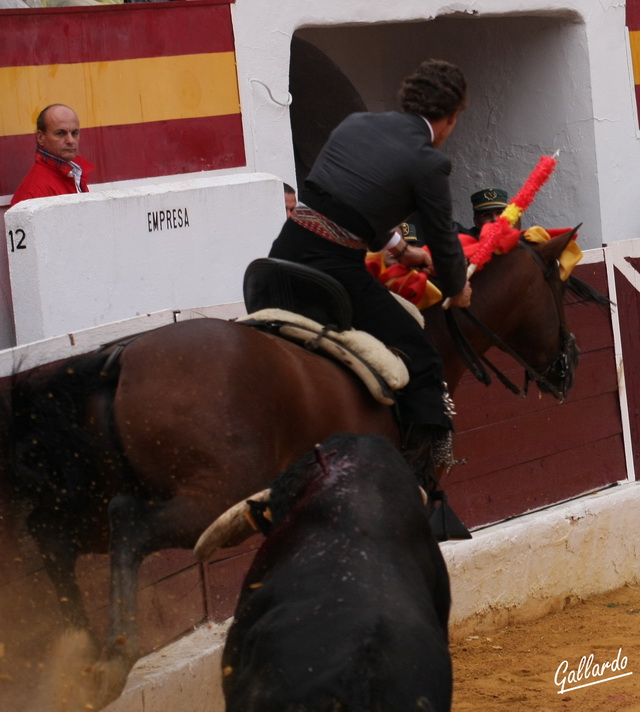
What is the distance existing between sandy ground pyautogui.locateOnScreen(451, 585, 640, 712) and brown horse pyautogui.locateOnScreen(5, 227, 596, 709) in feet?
5.46

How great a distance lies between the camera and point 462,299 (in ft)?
15.4

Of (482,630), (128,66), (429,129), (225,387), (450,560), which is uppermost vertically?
(128,66)

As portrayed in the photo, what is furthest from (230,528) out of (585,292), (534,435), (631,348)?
(631,348)

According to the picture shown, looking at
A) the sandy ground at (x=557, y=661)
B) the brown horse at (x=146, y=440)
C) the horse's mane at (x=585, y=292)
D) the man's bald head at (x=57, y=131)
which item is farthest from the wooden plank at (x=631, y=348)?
the brown horse at (x=146, y=440)

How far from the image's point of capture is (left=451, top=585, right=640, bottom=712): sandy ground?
4.88 metres

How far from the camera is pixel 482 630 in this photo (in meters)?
5.96

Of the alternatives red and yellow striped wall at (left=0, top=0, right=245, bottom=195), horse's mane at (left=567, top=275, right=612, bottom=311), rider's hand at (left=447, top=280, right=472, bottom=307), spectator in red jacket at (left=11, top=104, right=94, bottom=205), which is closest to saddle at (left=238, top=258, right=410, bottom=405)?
rider's hand at (left=447, top=280, right=472, bottom=307)

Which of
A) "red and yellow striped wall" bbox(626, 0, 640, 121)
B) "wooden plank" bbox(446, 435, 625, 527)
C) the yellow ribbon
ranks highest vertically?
"red and yellow striped wall" bbox(626, 0, 640, 121)

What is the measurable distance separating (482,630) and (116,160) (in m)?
2.89

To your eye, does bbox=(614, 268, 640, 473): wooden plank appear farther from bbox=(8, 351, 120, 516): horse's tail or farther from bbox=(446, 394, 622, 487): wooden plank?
bbox=(8, 351, 120, 516): horse's tail

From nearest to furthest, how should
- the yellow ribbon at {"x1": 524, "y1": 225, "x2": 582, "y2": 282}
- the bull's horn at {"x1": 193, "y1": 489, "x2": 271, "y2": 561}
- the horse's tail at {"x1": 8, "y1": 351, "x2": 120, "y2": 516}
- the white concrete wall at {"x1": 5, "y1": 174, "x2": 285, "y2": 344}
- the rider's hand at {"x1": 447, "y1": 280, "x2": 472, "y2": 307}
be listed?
the bull's horn at {"x1": 193, "y1": 489, "x2": 271, "y2": 561}
the horse's tail at {"x1": 8, "y1": 351, "x2": 120, "y2": 516}
the rider's hand at {"x1": 447, "y1": 280, "x2": 472, "y2": 307}
the white concrete wall at {"x1": 5, "y1": 174, "x2": 285, "y2": 344}
the yellow ribbon at {"x1": 524, "y1": 225, "x2": 582, "y2": 282}

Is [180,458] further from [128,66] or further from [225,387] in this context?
[128,66]

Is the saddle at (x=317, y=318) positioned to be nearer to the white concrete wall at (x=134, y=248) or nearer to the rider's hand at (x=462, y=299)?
the rider's hand at (x=462, y=299)

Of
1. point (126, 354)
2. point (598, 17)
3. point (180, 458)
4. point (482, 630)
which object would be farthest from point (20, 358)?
point (598, 17)
